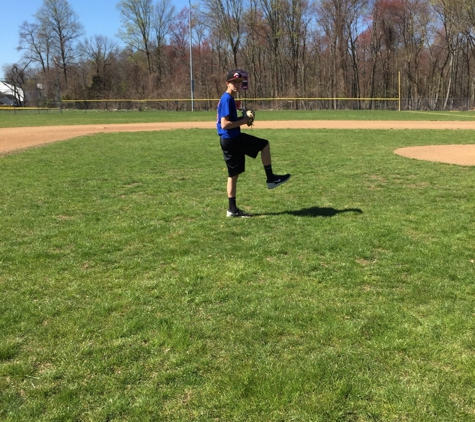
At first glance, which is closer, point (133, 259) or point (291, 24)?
point (133, 259)

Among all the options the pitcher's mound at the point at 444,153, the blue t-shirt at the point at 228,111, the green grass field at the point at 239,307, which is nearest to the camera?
the green grass field at the point at 239,307

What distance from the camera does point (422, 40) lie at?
5200 cm

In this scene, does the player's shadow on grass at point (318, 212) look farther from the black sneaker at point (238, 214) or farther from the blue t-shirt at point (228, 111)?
the blue t-shirt at point (228, 111)

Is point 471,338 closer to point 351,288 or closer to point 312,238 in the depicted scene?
point 351,288

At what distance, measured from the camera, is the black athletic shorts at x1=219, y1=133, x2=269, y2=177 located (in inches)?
224

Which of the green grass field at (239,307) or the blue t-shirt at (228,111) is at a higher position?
the blue t-shirt at (228,111)

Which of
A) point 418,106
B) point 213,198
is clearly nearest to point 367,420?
point 213,198

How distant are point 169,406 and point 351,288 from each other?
6.38 ft

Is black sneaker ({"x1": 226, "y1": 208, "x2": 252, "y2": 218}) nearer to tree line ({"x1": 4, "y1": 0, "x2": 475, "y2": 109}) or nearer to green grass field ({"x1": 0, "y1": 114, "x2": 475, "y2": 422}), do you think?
green grass field ({"x1": 0, "y1": 114, "x2": 475, "y2": 422})

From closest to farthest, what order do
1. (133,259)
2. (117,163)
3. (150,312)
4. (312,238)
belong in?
1. (150,312)
2. (133,259)
3. (312,238)
4. (117,163)

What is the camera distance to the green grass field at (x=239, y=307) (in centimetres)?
233

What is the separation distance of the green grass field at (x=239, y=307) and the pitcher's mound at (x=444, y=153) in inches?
139

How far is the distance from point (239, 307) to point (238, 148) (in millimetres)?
2900

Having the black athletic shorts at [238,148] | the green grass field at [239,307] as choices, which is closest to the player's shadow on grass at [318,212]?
the green grass field at [239,307]
